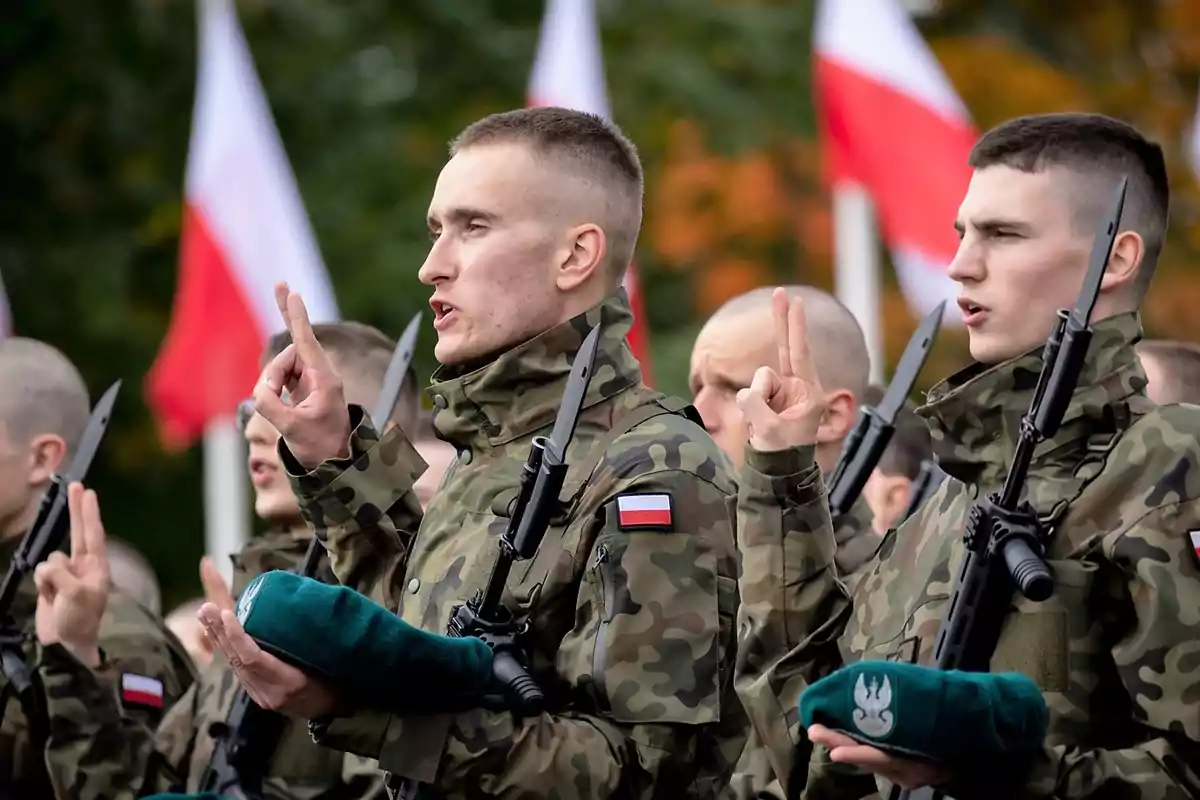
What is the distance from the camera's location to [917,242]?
35.1ft

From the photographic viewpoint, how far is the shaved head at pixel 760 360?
6262 mm

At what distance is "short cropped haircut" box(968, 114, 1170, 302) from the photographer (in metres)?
4.57

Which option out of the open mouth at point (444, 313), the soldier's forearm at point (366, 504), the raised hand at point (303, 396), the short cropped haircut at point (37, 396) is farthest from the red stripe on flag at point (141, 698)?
the open mouth at point (444, 313)

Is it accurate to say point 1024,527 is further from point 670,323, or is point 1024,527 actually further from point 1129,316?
point 670,323

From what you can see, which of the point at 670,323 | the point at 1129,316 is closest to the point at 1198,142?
the point at 1129,316

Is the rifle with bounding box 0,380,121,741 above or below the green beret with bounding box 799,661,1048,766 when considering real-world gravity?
below

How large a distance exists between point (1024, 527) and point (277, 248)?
26.2 feet

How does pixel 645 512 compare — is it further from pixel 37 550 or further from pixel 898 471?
pixel 898 471

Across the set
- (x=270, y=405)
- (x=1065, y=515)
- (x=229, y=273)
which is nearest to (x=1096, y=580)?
(x=1065, y=515)

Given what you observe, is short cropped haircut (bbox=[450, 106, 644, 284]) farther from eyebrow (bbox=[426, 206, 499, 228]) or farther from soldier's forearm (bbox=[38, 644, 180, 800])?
soldier's forearm (bbox=[38, 644, 180, 800])

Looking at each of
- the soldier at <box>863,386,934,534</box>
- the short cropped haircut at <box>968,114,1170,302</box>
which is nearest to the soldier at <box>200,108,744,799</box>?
the short cropped haircut at <box>968,114,1170,302</box>

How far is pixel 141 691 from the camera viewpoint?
251 inches

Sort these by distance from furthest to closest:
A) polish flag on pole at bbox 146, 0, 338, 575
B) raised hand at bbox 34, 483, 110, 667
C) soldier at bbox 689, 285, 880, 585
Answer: polish flag on pole at bbox 146, 0, 338, 575 < soldier at bbox 689, 285, 880, 585 < raised hand at bbox 34, 483, 110, 667

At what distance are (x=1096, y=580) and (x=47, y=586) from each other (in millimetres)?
3007
